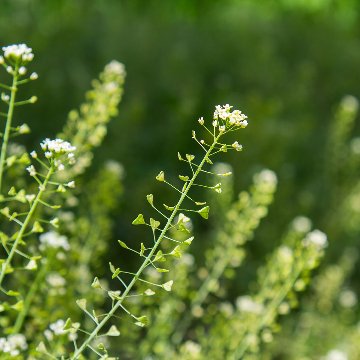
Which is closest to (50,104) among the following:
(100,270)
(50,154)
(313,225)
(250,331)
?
(100,270)

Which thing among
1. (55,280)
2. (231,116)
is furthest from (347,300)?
(231,116)

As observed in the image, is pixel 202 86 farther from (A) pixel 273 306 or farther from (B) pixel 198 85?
(A) pixel 273 306

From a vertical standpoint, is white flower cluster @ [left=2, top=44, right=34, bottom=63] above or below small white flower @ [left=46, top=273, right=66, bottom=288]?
below

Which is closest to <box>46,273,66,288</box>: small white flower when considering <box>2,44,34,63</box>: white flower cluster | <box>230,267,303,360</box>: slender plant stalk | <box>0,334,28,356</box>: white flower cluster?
<box>0,334,28,356</box>: white flower cluster

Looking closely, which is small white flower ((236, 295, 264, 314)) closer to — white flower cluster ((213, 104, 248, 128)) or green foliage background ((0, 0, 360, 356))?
white flower cluster ((213, 104, 248, 128))

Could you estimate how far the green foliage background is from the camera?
5.05 metres

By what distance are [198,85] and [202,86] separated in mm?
192

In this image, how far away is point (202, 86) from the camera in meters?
6.21

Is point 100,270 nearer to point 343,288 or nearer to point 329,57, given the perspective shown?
point 343,288

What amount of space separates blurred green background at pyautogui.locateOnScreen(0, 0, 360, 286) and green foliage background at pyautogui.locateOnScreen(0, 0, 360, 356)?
0.01 m

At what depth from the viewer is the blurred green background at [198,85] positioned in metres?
5.06

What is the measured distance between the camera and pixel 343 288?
17.8 feet

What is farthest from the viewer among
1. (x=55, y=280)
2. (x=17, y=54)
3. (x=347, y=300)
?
(x=347, y=300)

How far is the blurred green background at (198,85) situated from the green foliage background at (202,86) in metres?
0.01
